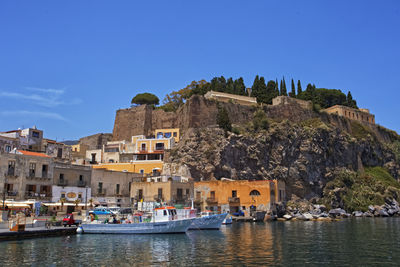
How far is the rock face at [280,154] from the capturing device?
53969 mm

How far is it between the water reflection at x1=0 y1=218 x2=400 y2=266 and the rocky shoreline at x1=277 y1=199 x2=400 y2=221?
69.9 ft

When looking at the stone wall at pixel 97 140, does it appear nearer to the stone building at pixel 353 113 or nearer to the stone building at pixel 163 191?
the stone building at pixel 163 191

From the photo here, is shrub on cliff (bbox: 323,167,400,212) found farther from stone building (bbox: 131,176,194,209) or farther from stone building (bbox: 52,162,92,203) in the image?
stone building (bbox: 52,162,92,203)

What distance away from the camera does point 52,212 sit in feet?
116

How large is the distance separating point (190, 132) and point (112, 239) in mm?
30793

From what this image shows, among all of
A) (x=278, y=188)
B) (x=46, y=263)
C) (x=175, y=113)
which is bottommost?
(x=46, y=263)

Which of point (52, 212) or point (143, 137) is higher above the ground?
point (143, 137)

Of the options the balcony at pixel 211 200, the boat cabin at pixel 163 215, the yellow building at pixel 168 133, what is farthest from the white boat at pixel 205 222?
the yellow building at pixel 168 133

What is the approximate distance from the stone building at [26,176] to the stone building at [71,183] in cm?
81

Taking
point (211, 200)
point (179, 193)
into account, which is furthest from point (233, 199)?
point (179, 193)

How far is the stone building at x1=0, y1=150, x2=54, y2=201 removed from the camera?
35875 mm

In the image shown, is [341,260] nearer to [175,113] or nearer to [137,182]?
[137,182]

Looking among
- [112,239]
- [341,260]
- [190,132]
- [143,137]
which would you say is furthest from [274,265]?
[143,137]

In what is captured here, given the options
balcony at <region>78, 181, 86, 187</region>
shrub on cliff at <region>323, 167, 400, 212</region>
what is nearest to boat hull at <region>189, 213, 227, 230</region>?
balcony at <region>78, 181, 86, 187</region>
